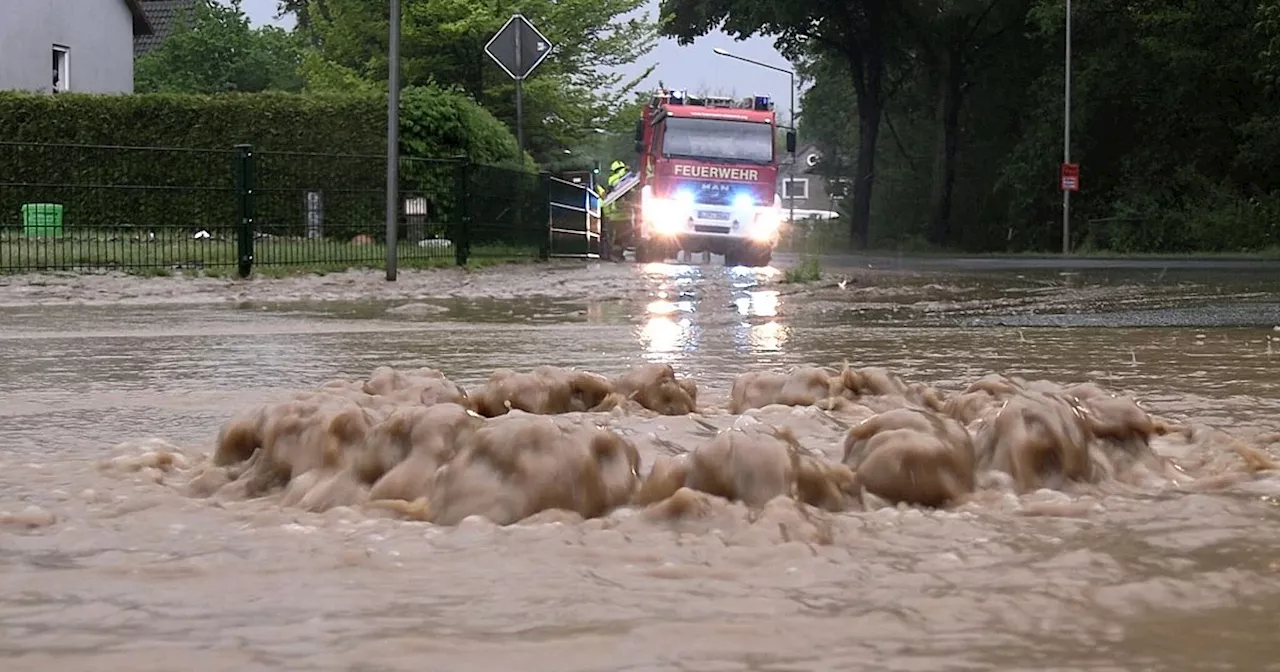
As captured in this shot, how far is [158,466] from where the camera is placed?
3564mm

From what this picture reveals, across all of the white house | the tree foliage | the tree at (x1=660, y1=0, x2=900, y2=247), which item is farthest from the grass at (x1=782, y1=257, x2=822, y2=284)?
the tree at (x1=660, y1=0, x2=900, y2=247)

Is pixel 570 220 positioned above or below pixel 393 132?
below

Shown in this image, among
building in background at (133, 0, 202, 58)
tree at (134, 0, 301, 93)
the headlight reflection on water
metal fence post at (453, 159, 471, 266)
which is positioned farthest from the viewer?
building in background at (133, 0, 202, 58)

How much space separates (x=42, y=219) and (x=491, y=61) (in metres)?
13.9

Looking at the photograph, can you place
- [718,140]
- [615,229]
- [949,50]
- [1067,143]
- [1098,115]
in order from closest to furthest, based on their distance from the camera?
[718,140] < [615,229] < [1067,143] < [1098,115] < [949,50]

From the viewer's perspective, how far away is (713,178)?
2714cm

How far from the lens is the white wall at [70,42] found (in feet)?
101

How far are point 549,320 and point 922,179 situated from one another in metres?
50.1

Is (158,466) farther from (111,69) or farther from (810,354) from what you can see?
(111,69)

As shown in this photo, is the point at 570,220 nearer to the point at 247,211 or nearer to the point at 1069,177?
the point at 247,211

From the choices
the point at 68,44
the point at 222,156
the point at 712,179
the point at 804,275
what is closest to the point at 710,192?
the point at 712,179

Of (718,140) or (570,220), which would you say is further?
(718,140)

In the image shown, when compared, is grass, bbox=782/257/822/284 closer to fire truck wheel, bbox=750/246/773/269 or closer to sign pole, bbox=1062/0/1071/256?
fire truck wheel, bbox=750/246/773/269

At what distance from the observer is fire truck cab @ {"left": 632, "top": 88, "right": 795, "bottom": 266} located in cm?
2692
